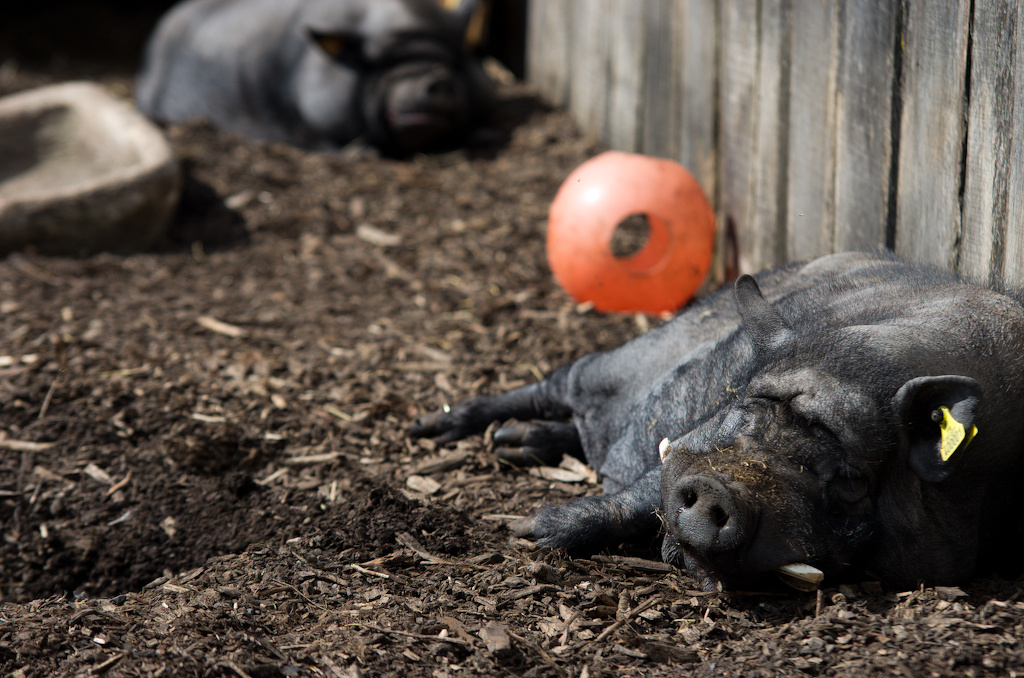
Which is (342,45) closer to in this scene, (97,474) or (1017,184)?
(97,474)

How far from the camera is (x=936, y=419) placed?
2299 millimetres

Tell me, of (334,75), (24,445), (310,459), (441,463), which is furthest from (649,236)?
(334,75)

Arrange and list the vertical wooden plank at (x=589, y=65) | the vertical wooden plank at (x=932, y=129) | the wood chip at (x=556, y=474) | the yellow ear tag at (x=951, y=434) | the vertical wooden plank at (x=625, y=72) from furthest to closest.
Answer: the vertical wooden plank at (x=589, y=65), the vertical wooden plank at (x=625, y=72), the wood chip at (x=556, y=474), the vertical wooden plank at (x=932, y=129), the yellow ear tag at (x=951, y=434)

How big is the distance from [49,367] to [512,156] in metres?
3.64

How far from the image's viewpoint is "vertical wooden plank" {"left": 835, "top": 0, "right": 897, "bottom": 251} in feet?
10.4

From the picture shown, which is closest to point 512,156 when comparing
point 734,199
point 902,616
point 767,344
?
point 734,199

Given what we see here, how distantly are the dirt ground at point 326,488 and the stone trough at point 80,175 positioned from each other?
179 mm

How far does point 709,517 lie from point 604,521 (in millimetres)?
535

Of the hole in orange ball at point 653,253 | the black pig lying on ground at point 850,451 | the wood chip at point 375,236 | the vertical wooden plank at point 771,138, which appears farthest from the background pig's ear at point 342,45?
the black pig lying on ground at point 850,451

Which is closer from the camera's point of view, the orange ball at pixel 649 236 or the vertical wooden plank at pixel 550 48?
the orange ball at pixel 649 236

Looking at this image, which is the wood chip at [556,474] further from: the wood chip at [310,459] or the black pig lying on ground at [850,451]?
the wood chip at [310,459]

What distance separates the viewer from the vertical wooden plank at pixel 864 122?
3.18 meters

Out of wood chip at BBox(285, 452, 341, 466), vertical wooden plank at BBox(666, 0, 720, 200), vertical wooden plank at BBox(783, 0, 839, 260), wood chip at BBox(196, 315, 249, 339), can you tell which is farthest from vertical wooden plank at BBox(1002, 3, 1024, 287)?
wood chip at BBox(196, 315, 249, 339)

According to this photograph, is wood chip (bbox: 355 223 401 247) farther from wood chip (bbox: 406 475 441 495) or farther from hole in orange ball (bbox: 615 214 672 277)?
wood chip (bbox: 406 475 441 495)
